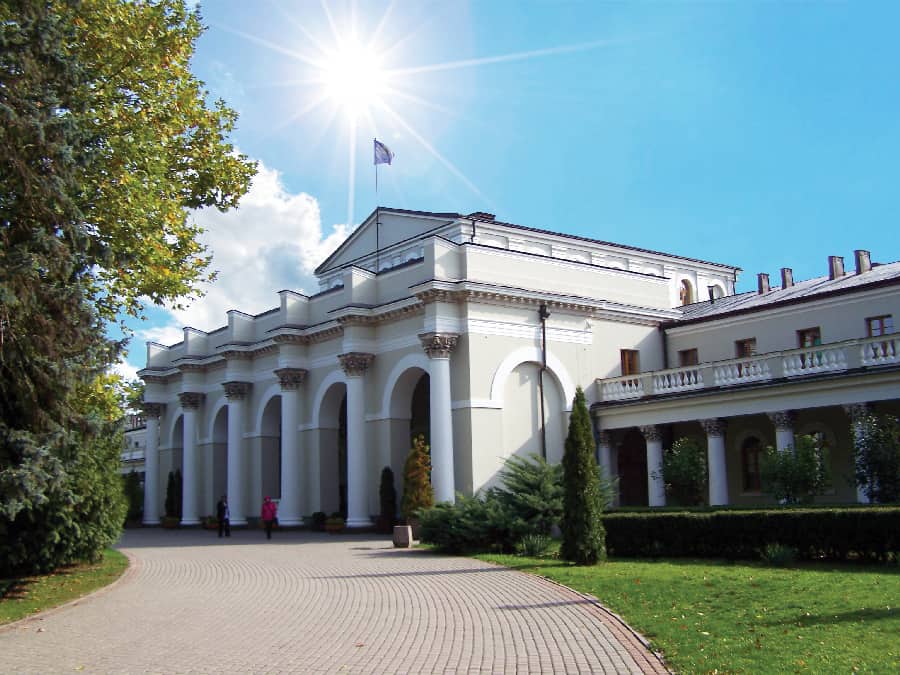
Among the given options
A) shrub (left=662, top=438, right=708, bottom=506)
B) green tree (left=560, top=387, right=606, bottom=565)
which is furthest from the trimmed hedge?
shrub (left=662, top=438, right=708, bottom=506)

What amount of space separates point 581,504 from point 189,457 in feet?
106

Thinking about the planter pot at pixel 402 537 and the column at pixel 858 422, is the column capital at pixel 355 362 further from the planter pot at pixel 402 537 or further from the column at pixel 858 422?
the column at pixel 858 422

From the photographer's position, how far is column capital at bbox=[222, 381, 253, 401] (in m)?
43.4

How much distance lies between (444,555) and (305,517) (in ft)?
52.8

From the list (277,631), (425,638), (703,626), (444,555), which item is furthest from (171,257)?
(703,626)

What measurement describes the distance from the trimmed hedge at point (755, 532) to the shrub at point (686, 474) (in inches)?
320

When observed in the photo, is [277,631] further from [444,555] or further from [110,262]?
[444,555]

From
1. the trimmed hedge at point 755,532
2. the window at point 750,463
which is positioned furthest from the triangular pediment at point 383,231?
the trimmed hedge at point 755,532

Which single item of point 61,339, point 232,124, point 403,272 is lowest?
point 61,339

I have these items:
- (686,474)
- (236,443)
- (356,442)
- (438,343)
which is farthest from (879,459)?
(236,443)

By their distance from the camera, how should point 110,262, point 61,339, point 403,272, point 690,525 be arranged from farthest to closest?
point 403,272 < point 690,525 < point 110,262 < point 61,339

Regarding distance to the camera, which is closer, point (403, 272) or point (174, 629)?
point (174, 629)

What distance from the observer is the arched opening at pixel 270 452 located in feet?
141

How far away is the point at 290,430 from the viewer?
128 feet
